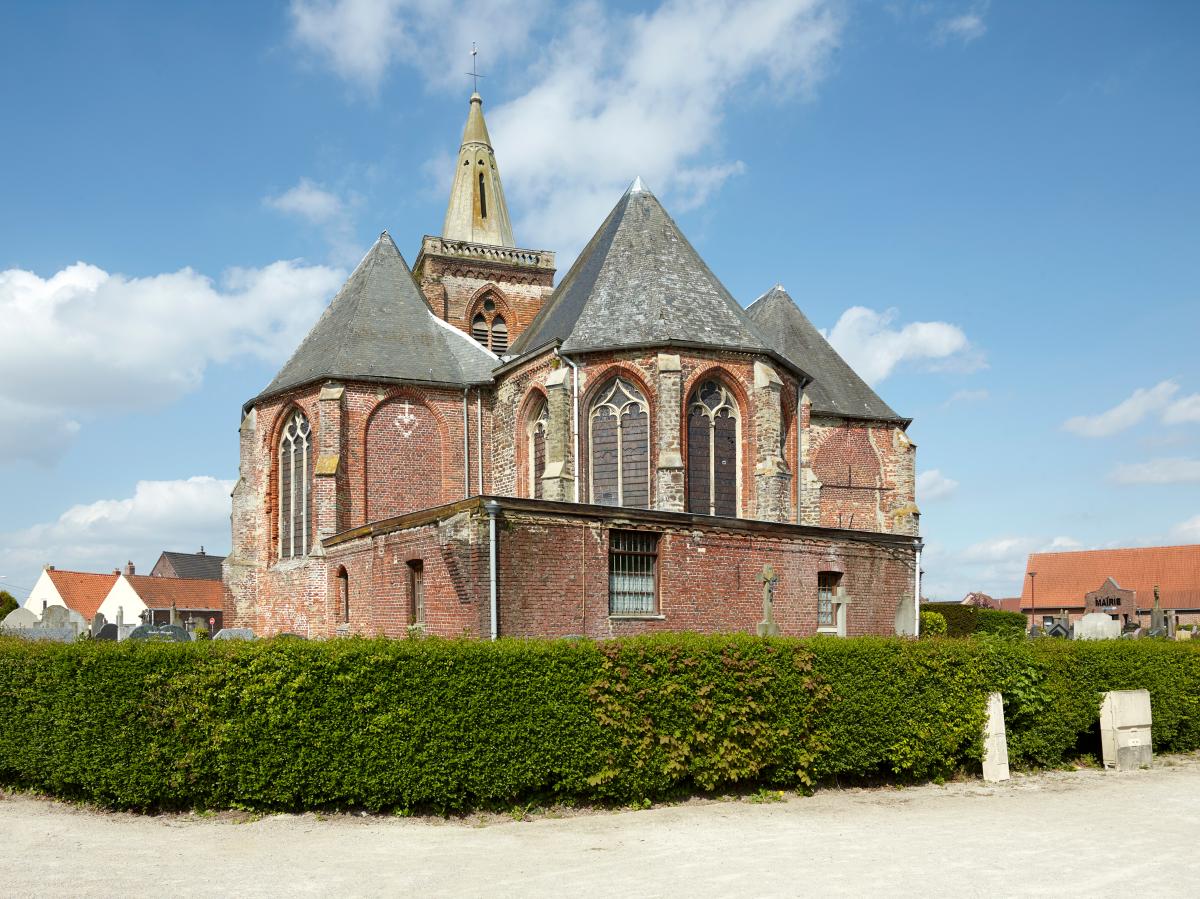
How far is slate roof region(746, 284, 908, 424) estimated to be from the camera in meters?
30.9

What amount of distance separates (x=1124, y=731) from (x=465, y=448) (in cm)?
1809

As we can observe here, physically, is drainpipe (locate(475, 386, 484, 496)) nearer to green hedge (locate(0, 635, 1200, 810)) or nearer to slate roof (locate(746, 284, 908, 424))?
slate roof (locate(746, 284, 908, 424))

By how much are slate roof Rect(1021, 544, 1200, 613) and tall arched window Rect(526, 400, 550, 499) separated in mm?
43324

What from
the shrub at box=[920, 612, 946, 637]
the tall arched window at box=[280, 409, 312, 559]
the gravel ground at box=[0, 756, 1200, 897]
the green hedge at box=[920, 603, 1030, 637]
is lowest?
the gravel ground at box=[0, 756, 1200, 897]

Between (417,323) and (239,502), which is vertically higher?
(417,323)

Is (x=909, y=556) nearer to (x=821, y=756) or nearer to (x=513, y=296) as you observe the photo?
(x=821, y=756)

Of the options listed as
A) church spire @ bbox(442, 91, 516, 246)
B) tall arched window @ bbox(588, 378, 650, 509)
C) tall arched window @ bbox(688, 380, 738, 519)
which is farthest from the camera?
church spire @ bbox(442, 91, 516, 246)

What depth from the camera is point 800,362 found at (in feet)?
104

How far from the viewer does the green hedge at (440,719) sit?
917cm

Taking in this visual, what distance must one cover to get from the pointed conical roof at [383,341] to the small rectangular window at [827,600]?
40.0ft

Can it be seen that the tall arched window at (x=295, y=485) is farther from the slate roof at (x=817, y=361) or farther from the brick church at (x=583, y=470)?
the slate roof at (x=817, y=361)

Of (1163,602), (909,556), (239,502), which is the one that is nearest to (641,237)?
(909,556)

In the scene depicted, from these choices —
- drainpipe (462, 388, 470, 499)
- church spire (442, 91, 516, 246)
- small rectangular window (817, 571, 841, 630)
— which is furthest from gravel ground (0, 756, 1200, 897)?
church spire (442, 91, 516, 246)

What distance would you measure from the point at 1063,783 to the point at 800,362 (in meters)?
21.2
